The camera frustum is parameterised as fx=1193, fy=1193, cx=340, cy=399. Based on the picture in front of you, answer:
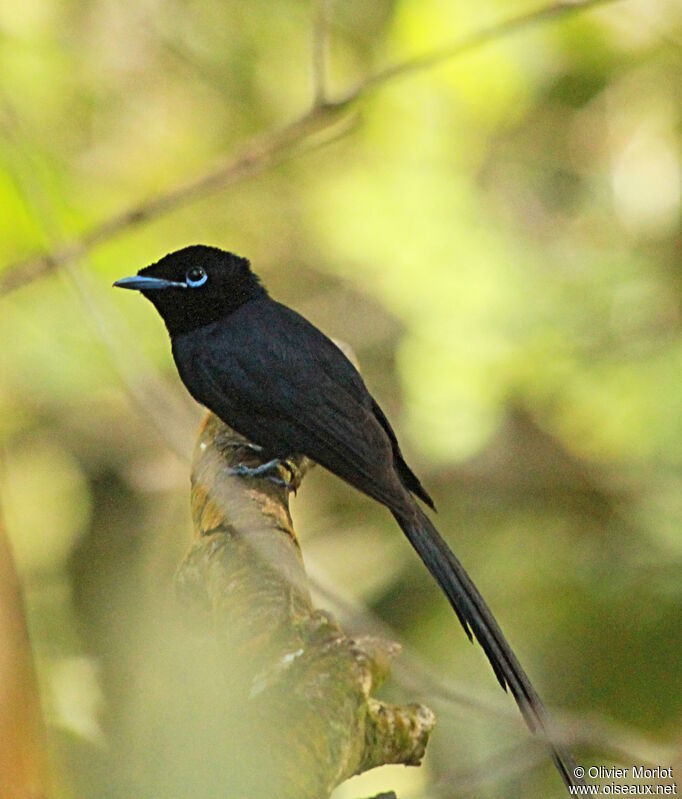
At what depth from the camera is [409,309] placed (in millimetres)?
4535

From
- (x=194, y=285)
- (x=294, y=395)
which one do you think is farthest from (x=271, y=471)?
(x=194, y=285)

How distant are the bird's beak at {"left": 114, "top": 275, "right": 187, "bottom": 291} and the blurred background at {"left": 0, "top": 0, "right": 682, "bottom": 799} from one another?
0.15m

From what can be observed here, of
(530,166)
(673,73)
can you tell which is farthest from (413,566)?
(673,73)

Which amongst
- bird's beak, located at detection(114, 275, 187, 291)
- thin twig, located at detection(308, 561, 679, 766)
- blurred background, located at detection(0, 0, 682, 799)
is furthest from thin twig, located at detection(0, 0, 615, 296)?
thin twig, located at detection(308, 561, 679, 766)

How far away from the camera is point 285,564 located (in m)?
2.39

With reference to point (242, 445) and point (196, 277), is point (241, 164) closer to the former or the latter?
point (196, 277)

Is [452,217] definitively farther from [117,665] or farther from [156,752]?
[156,752]

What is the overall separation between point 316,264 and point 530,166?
115 centimetres

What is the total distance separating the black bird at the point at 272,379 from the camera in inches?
125

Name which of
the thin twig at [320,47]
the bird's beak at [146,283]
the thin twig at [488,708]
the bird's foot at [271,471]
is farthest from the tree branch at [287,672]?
the thin twig at [320,47]

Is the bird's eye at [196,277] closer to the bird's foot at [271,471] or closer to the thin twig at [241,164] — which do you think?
the thin twig at [241,164]

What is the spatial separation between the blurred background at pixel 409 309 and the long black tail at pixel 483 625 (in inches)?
38.8

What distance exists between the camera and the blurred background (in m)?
4.29

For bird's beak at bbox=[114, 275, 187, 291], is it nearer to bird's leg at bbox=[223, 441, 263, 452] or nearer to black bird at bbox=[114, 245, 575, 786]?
black bird at bbox=[114, 245, 575, 786]
